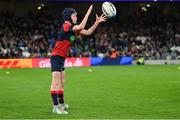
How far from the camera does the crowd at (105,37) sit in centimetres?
4228

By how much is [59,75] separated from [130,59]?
1168 inches

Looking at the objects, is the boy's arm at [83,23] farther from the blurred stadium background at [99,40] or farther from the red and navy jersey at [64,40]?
the blurred stadium background at [99,40]

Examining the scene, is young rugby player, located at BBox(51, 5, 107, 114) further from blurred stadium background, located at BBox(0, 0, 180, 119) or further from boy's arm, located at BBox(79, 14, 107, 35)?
blurred stadium background, located at BBox(0, 0, 180, 119)

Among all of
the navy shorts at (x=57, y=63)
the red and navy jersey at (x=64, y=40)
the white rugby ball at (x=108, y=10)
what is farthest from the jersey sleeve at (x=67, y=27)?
the white rugby ball at (x=108, y=10)

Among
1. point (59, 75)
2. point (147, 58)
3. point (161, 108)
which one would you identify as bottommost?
point (147, 58)

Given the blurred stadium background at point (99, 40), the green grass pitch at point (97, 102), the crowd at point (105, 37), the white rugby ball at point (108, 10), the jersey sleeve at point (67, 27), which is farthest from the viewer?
the crowd at point (105, 37)

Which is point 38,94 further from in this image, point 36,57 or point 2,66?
point 36,57

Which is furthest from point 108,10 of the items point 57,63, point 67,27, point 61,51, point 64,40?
point 57,63

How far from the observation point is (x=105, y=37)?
150 ft

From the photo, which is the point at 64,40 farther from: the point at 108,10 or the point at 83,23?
the point at 108,10

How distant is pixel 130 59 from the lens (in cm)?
4209

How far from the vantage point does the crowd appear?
42.3 m

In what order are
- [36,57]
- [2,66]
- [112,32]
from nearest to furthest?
[2,66], [36,57], [112,32]

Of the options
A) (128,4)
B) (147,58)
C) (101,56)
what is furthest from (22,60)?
(128,4)
